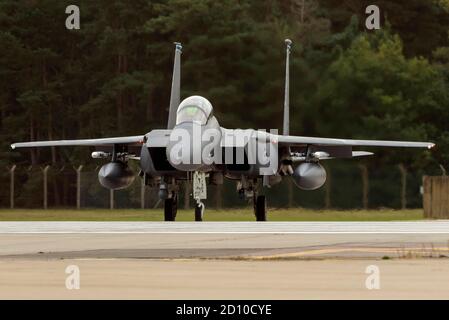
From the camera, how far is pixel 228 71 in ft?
162

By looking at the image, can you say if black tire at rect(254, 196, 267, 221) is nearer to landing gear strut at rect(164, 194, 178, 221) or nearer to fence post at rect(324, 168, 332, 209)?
landing gear strut at rect(164, 194, 178, 221)

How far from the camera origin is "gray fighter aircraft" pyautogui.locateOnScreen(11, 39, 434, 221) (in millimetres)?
27344

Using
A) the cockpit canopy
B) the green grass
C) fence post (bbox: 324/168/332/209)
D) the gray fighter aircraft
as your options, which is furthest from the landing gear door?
fence post (bbox: 324/168/332/209)

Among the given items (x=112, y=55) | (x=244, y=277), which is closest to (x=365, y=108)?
(x=112, y=55)

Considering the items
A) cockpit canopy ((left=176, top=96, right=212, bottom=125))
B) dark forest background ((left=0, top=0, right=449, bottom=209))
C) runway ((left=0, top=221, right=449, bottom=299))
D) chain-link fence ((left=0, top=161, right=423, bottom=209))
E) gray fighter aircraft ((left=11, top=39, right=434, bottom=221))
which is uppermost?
dark forest background ((left=0, top=0, right=449, bottom=209))

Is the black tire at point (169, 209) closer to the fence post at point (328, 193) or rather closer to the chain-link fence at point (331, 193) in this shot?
the chain-link fence at point (331, 193)

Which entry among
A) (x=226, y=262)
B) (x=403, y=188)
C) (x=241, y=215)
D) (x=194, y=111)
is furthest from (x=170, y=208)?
(x=226, y=262)

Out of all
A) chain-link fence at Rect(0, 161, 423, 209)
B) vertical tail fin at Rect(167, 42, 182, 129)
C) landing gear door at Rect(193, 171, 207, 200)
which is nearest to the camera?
landing gear door at Rect(193, 171, 207, 200)

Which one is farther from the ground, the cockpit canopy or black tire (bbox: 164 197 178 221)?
the cockpit canopy

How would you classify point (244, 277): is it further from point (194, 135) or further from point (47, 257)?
point (194, 135)

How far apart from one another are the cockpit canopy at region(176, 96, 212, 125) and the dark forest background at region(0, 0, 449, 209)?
38.8 ft

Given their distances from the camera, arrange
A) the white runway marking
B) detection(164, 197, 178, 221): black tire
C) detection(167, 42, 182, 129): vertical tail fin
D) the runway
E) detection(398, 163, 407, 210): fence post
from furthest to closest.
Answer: detection(398, 163, 407, 210): fence post < detection(167, 42, 182, 129): vertical tail fin < detection(164, 197, 178, 221): black tire < the white runway marking < the runway

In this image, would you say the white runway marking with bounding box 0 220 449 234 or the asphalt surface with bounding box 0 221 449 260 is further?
the white runway marking with bounding box 0 220 449 234
